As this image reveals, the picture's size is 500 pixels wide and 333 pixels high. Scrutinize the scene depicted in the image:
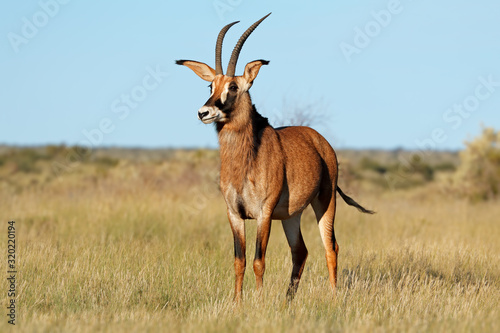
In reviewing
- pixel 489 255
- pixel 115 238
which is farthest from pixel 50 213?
pixel 489 255

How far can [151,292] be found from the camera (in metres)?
7.62

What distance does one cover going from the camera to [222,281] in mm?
8539

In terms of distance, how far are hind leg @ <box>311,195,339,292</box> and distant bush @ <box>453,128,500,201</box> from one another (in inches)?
819

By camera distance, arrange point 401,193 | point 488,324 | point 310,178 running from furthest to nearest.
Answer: point 401,193 → point 310,178 → point 488,324

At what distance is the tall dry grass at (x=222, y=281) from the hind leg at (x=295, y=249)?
184mm

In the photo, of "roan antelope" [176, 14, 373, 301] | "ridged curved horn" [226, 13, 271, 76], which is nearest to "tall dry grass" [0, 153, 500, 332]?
"roan antelope" [176, 14, 373, 301]

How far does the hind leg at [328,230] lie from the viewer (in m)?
Result: 8.41

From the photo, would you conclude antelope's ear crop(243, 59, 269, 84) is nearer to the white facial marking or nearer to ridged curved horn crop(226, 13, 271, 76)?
ridged curved horn crop(226, 13, 271, 76)

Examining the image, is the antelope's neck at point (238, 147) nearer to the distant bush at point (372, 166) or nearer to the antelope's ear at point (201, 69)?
the antelope's ear at point (201, 69)

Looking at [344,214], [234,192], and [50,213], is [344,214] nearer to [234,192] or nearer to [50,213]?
[50,213]

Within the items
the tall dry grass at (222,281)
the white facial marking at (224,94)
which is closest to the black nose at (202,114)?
the white facial marking at (224,94)

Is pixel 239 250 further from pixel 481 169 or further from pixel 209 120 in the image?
pixel 481 169

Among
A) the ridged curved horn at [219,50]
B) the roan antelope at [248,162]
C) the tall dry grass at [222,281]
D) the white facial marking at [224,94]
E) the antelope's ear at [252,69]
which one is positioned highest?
the ridged curved horn at [219,50]

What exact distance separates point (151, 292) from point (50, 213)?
8.90 metres
